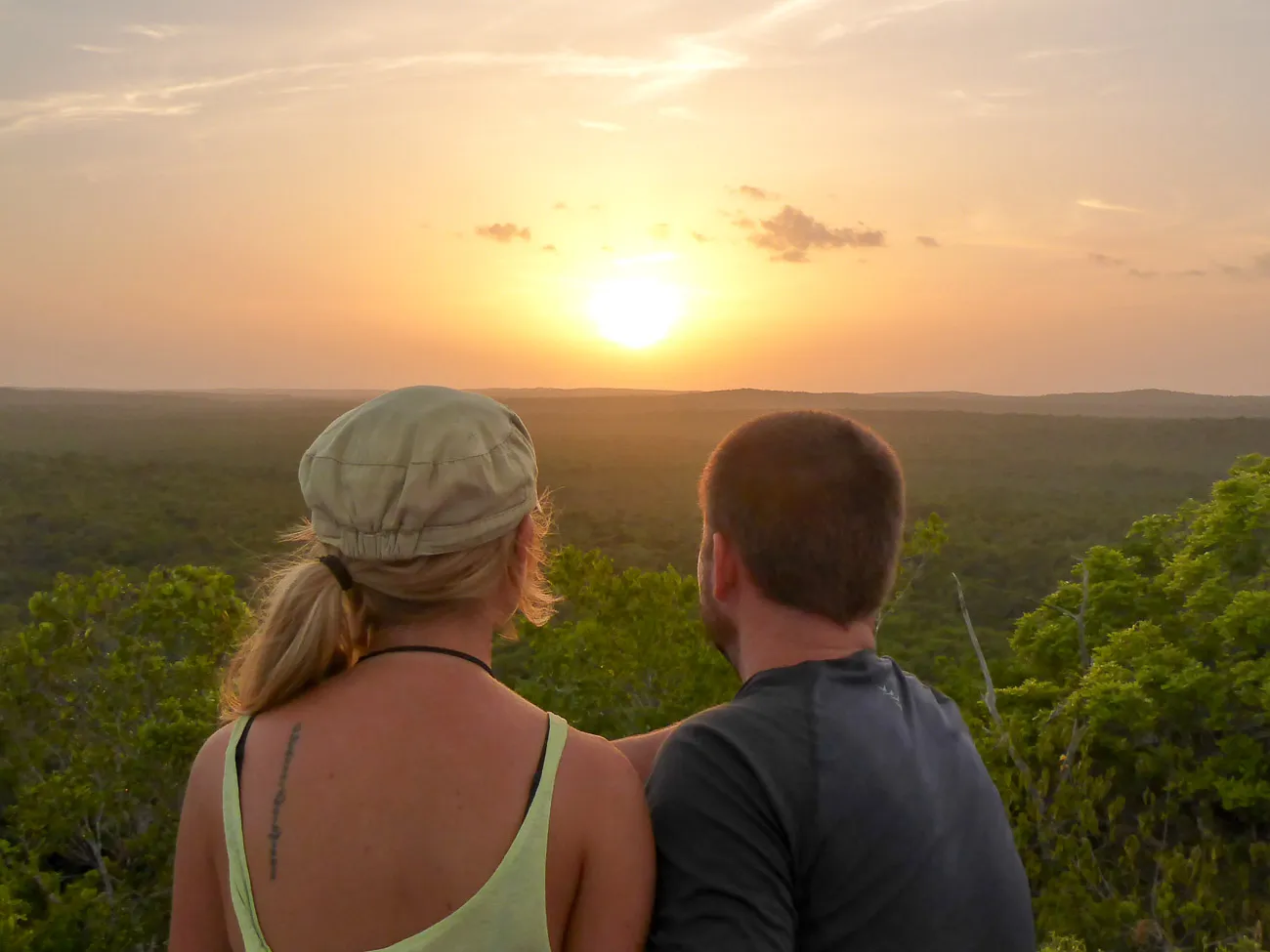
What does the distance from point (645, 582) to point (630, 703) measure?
994mm

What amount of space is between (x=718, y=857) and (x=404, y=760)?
489 mm

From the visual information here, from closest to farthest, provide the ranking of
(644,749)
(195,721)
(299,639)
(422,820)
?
(422,820) < (299,639) < (644,749) < (195,721)

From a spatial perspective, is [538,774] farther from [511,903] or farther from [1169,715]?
[1169,715]

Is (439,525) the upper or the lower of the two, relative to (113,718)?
upper

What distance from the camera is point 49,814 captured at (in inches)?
249

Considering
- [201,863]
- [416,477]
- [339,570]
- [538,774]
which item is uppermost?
[416,477]

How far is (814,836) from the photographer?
144 cm

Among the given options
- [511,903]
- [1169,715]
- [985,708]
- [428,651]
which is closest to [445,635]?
[428,651]

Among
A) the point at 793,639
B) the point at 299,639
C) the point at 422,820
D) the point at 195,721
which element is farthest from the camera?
the point at 195,721

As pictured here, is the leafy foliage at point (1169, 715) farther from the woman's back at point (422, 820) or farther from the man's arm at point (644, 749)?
the woman's back at point (422, 820)

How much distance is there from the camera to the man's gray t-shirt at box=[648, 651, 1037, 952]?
1421mm

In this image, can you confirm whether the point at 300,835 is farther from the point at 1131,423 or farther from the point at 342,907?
Answer: the point at 1131,423

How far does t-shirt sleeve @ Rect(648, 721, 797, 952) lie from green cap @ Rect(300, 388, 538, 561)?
1.72ft

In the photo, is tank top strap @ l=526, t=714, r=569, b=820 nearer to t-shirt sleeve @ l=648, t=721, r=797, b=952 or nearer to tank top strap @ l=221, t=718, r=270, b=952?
t-shirt sleeve @ l=648, t=721, r=797, b=952
